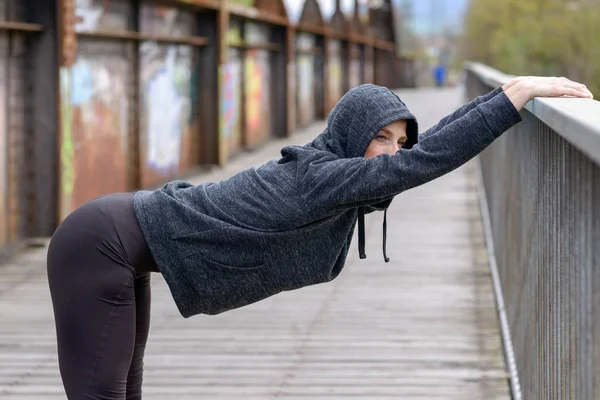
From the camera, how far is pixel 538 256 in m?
4.45

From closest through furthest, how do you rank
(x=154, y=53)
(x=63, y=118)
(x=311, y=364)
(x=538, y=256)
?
(x=538, y=256) → (x=311, y=364) → (x=63, y=118) → (x=154, y=53)

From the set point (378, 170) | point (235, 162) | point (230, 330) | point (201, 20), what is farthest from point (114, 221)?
point (235, 162)

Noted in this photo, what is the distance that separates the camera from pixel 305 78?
92.5 feet

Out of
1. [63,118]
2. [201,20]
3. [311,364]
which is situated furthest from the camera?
[201,20]

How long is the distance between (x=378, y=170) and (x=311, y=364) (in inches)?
122

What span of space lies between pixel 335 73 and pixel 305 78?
545cm

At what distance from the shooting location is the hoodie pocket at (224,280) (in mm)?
3738

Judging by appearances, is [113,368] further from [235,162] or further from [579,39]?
[579,39]

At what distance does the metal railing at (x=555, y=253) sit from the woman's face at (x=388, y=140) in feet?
1.30

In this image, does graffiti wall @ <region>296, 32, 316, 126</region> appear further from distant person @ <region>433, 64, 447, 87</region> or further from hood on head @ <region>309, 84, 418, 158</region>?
distant person @ <region>433, 64, 447, 87</region>

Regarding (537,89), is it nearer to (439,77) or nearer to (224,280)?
(224,280)

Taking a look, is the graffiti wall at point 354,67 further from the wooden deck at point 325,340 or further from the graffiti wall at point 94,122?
the wooden deck at point 325,340

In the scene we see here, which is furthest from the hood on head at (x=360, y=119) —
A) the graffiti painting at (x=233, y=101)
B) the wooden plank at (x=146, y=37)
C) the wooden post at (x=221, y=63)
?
the graffiti painting at (x=233, y=101)

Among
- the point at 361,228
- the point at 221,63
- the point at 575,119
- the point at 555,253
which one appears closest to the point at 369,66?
the point at 221,63
